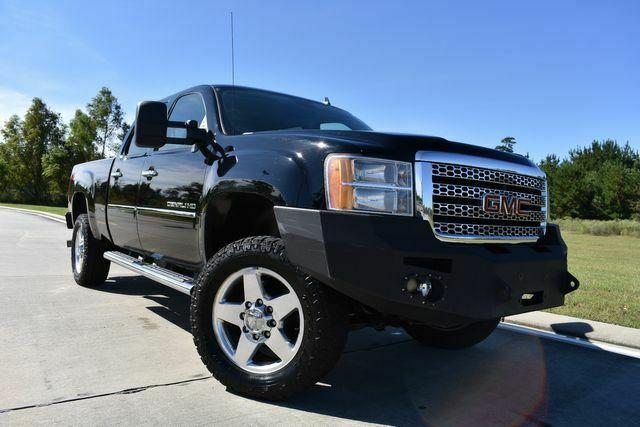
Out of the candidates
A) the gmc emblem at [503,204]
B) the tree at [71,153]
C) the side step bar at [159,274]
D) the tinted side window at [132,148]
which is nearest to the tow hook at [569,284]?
the gmc emblem at [503,204]

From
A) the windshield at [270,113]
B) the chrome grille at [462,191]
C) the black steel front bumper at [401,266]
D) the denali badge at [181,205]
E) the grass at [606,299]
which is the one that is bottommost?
the grass at [606,299]

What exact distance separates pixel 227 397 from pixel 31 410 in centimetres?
105

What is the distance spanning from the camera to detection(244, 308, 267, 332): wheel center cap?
3047 mm

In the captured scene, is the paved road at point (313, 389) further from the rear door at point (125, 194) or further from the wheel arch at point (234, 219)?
the wheel arch at point (234, 219)

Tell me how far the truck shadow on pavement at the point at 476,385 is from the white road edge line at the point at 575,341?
0.40ft

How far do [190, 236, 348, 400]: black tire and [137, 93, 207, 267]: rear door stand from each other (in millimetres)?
649

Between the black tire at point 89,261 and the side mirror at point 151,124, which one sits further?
the black tire at point 89,261

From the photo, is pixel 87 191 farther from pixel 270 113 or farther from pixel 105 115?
pixel 105 115

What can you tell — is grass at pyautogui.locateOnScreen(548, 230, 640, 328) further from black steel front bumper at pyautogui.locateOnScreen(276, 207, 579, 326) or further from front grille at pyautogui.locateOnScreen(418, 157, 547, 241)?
black steel front bumper at pyautogui.locateOnScreen(276, 207, 579, 326)

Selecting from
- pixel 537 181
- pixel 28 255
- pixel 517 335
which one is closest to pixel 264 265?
pixel 537 181

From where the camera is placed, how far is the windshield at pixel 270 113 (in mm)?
3975

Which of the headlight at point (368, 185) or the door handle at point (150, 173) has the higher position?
the door handle at point (150, 173)

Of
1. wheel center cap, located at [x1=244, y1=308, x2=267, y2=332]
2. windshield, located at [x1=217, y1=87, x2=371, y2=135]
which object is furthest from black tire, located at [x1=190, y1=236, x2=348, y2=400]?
windshield, located at [x1=217, y1=87, x2=371, y2=135]

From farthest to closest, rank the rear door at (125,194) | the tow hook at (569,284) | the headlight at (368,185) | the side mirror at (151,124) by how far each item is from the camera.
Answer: the rear door at (125,194)
the side mirror at (151,124)
the tow hook at (569,284)
the headlight at (368,185)
